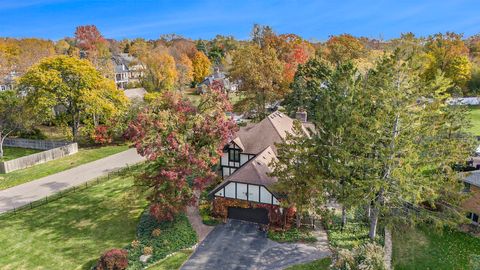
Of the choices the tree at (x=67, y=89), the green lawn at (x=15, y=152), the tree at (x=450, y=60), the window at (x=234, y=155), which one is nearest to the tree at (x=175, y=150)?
the window at (x=234, y=155)

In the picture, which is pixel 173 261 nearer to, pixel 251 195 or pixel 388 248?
pixel 251 195

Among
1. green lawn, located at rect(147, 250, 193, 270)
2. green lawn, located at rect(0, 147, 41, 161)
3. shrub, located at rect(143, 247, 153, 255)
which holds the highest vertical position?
green lawn, located at rect(0, 147, 41, 161)

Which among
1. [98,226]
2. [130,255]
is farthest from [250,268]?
[98,226]

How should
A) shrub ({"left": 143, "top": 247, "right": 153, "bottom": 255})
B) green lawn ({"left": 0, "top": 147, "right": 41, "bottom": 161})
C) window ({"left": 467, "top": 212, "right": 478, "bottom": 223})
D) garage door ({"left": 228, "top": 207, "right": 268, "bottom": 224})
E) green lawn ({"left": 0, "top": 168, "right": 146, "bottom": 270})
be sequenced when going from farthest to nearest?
green lawn ({"left": 0, "top": 147, "right": 41, "bottom": 161}) → garage door ({"left": 228, "top": 207, "right": 268, "bottom": 224}) → window ({"left": 467, "top": 212, "right": 478, "bottom": 223}) → green lawn ({"left": 0, "top": 168, "right": 146, "bottom": 270}) → shrub ({"left": 143, "top": 247, "right": 153, "bottom": 255})

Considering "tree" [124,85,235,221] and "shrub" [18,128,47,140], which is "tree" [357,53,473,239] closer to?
"tree" [124,85,235,221]

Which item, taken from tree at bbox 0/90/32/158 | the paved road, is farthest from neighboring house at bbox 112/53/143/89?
the paved road

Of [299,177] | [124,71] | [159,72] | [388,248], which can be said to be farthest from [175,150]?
[124,71]
